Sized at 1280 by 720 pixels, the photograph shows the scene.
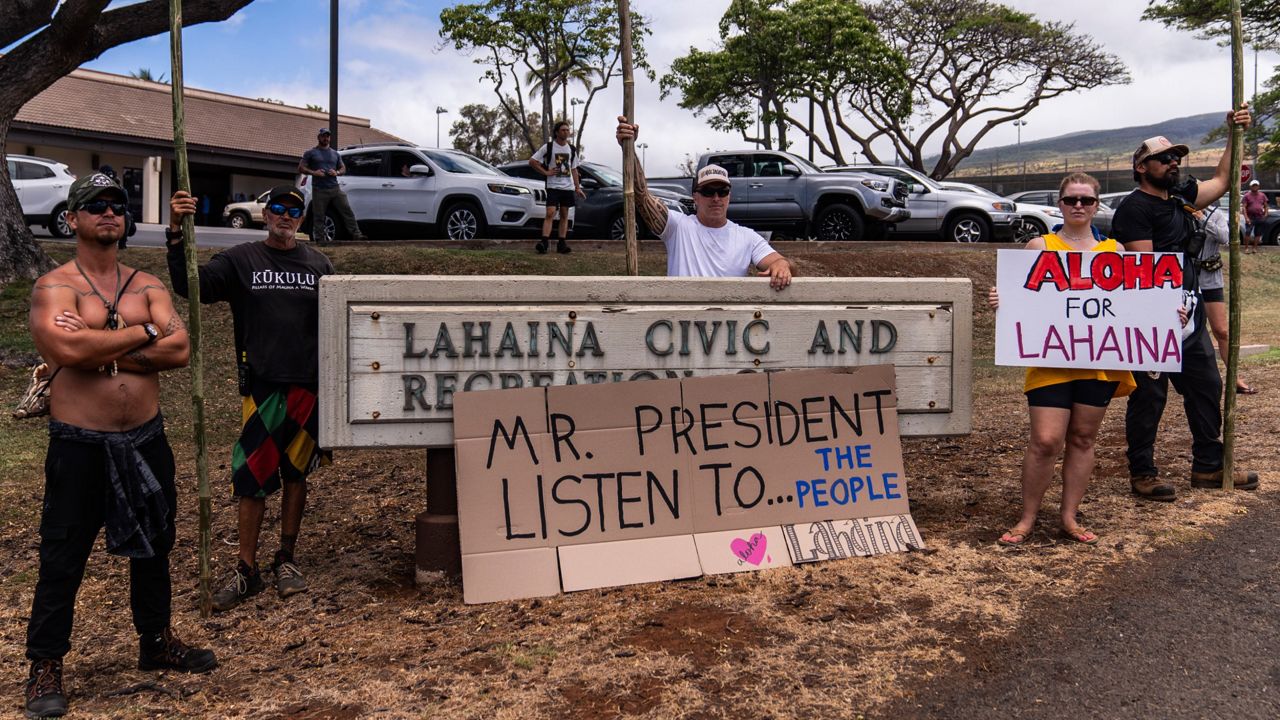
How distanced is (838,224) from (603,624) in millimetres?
13602

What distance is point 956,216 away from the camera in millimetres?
17688

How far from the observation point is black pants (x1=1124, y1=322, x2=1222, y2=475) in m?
5.96

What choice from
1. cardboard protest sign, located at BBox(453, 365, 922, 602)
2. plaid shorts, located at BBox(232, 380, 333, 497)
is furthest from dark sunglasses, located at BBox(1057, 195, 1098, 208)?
plaid shorts, located at BBox(232, 380, 333, 497)

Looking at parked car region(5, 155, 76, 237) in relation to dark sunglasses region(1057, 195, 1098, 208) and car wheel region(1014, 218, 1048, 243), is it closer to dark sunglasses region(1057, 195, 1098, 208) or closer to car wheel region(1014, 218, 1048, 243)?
car wheel region(1014, 218, 1048, 243)

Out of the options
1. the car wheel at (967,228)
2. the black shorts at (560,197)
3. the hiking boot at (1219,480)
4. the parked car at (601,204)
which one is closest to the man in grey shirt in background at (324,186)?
the black shorts at (560,197)

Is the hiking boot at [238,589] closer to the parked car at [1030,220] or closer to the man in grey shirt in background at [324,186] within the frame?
the man in grey shirt in background at [324,186]

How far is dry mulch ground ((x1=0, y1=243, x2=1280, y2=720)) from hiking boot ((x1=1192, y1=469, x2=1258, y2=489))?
102 millimetres

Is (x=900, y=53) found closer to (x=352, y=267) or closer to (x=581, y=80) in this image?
(x=581, y=80)

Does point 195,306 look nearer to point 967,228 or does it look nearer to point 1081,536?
point 1081,536

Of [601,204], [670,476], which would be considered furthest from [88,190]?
[601,204]

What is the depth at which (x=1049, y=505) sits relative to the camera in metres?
5.85

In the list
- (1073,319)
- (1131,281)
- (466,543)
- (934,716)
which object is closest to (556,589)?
(466,543)

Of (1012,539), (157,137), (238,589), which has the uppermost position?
(157,137)

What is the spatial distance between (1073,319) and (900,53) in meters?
32.3
